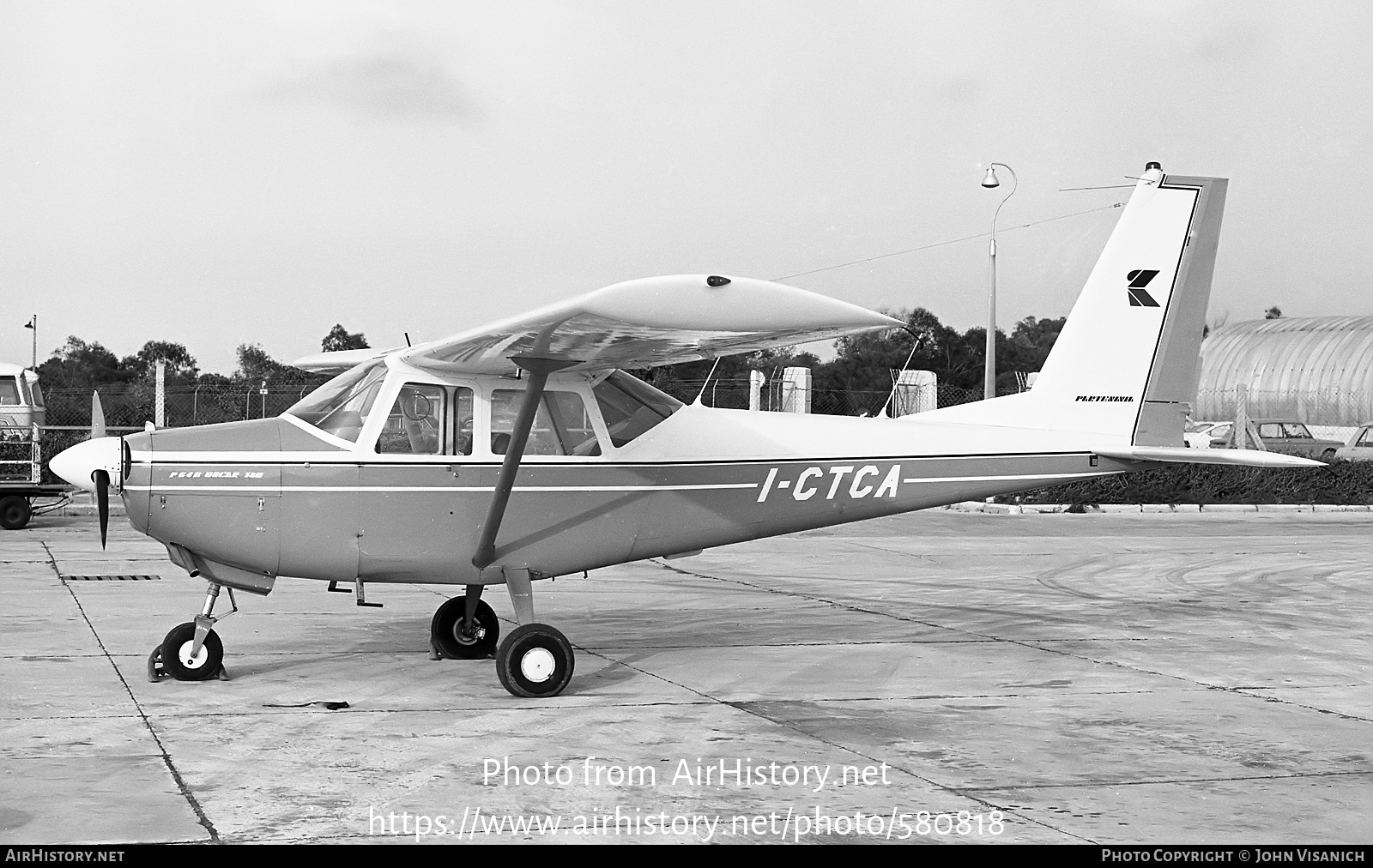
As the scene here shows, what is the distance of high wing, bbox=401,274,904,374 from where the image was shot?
21.6 ft

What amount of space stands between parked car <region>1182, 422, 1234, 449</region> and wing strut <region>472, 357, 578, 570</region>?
28938mm

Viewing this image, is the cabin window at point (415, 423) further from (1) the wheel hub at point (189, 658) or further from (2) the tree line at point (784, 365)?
(2) the tree line at point (784, 365)

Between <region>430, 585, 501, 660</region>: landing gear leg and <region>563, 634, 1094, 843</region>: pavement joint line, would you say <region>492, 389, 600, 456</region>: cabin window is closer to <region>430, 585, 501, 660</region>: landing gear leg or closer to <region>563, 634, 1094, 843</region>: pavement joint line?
<region>430, 585, 501, 660</region>: landing gear leg

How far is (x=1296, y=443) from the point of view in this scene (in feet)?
123

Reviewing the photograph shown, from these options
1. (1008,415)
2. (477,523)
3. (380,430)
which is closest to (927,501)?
(1008,415)

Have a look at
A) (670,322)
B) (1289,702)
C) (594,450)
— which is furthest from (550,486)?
(1289,702)

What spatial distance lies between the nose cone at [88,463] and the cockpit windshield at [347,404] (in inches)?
42.7

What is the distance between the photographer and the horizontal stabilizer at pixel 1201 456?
9.45m

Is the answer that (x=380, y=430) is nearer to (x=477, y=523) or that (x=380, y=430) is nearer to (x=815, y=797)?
(x=477, y=523)

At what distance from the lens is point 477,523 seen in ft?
27.8

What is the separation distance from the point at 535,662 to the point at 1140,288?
17.3ft

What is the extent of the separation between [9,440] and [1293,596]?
A: 17.7 meters

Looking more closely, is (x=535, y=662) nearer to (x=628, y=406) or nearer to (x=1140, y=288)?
(x=628, y=406)

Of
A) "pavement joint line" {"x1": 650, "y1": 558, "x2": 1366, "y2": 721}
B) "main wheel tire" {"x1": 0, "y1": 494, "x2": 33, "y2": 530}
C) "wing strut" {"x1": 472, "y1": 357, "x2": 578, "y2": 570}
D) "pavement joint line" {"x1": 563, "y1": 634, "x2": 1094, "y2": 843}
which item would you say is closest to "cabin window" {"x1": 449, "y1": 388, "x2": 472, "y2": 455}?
"wing strut" {"x1": 472, "y1": 357, "x2": 578, "y2": 570}
